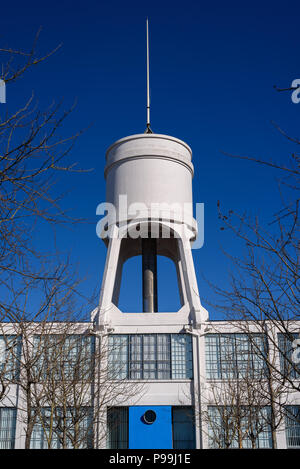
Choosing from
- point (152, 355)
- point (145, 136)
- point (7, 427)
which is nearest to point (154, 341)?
point (152, 355)

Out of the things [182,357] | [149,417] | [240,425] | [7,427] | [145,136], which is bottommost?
[240,425]

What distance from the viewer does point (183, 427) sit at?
3184 cm

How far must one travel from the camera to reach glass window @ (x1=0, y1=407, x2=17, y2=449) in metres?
31.8

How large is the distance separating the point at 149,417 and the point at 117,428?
1913mm

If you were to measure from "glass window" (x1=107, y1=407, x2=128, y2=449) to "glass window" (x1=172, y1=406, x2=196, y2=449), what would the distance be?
274 cm

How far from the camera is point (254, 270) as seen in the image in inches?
465

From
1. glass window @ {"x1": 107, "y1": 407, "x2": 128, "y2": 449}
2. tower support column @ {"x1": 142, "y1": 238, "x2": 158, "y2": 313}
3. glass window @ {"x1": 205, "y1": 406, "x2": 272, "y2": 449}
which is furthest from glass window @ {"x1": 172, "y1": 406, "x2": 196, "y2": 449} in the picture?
tower support column @ {"x1": 142, "y1": 238, "x2": 158, "y2": 313}

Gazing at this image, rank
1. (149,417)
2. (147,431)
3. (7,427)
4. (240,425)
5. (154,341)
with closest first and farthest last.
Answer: (240,425), (147,431), (149,417), (7,427), (154,341)

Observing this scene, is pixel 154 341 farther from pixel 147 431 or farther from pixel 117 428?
pixel 117 428

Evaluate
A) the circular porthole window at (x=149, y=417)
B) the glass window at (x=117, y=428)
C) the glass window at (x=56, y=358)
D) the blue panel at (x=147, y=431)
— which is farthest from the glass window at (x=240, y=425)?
the glass window at (x=56, y=358)

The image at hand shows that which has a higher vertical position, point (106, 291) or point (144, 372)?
point (106, 291)
